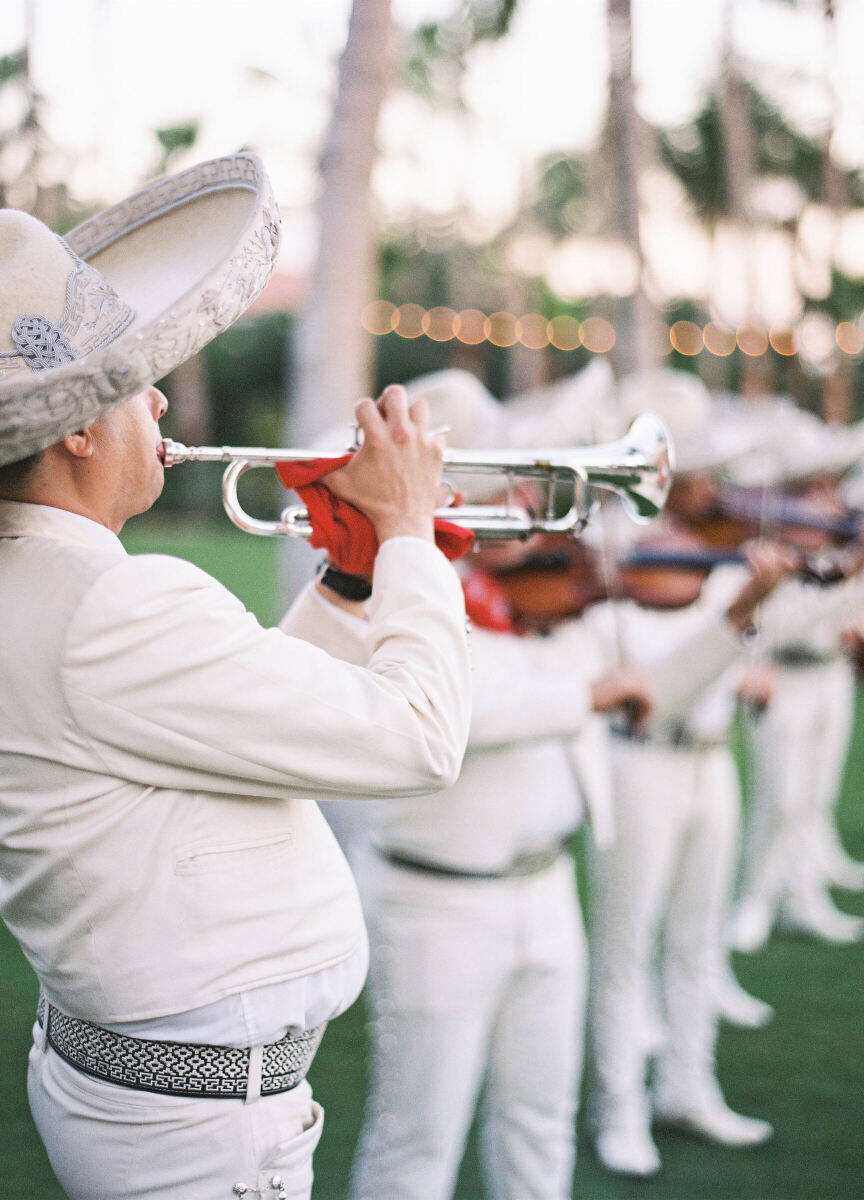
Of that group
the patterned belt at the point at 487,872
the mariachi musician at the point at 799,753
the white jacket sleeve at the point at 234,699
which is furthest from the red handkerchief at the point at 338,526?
the mariachi musician at the point at 799,753

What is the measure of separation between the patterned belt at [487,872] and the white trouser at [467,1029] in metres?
0.02

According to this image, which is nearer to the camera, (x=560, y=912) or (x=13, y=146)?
(x=560, y=912)

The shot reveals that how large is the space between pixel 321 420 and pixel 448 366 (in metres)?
31.4

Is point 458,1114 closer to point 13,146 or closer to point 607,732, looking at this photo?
point 607,732

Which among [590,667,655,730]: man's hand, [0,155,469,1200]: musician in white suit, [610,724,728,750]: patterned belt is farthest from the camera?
[610,724,728,750]: patterned belt

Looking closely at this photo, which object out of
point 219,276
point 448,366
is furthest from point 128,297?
point 448,366

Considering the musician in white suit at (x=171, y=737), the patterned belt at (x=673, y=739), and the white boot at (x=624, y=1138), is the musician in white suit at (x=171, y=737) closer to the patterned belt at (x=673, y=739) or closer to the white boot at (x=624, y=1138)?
the white boot at (x=624, y=1138)

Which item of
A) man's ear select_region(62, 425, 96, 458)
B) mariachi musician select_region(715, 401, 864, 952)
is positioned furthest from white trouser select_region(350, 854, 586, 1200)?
mariachi musician select_region(715, 401, 864, 952)

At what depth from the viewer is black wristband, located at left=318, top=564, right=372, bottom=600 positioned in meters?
2.40

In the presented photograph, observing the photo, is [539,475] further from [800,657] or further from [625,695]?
[800,657]

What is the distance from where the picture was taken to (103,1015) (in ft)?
5.82

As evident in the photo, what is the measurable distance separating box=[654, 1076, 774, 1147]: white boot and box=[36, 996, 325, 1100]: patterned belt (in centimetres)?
287

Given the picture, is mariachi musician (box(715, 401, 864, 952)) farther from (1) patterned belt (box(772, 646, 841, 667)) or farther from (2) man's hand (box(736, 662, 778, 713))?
(2) man's hand (box(736, 662, 778, 713))

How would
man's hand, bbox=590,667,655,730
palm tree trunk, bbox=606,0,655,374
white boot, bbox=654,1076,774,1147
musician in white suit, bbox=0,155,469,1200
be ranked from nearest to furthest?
1. musician in white suit, bbox=0,155,469,1200
2. man's hand, bbox=590,667,655,730
3. white boot, bbox=654,1076,774,1147
4. palm tree trunk, bbox=606,0,655,374
